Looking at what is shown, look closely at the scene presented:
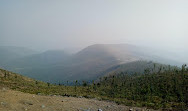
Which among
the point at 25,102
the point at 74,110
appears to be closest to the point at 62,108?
the point at 74,110

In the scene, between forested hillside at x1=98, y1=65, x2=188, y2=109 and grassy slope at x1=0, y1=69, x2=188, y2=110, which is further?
forested hillside at x1=98, y1=65, x2=188, y2=109

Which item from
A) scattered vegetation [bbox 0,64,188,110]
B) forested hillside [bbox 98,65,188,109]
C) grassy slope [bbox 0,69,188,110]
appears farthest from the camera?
forested hillside [bbox 98,65,188,109]

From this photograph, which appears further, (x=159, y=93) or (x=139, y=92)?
(x=139, y=92)

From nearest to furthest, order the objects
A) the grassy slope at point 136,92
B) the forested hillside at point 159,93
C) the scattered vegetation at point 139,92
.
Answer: the scattered vegetation at point 139,92 → the grassy slope at point 136,92 → the forested hillside at point 159,93

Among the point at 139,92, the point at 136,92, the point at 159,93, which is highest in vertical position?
the point at 159,93

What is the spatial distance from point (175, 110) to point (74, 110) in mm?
20774

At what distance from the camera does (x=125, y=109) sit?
22.7 meters

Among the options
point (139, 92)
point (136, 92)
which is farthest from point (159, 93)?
point (136, 92)

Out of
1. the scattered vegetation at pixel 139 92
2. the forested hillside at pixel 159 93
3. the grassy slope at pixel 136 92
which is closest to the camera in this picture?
the scattered vegetation at pixel 139 92

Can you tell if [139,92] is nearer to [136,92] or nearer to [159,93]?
[136,92]

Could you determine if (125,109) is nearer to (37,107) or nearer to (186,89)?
(37,107)

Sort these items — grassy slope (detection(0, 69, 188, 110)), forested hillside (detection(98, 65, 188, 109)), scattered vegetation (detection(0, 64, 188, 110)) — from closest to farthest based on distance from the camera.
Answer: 1. scattered vegetation (detection(0, 64, 188, 110))
2. grassy slope (detection(0, 69, 188, 110))
3. forested hillside (detection(98, 65, 188, 109))

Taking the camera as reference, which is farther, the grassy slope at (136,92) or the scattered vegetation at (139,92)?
the grassy slope at (136,92)

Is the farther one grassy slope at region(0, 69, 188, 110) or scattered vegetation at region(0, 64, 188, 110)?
grassy slope at region(0, 69, 188, 110)
